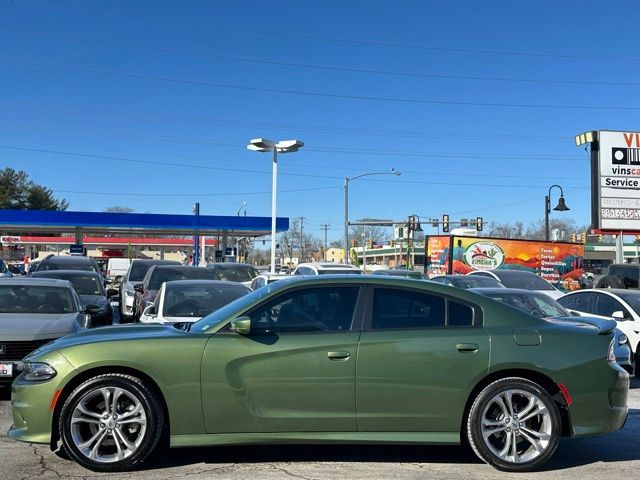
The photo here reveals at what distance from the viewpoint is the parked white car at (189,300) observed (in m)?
8.95

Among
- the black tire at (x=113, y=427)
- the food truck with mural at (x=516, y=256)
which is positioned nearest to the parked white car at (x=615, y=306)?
the black tire at (x=113, y=427)

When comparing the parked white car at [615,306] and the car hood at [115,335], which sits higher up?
the car hood at [115,335]

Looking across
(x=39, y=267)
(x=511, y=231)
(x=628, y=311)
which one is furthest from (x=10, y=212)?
(x=511, y=231)

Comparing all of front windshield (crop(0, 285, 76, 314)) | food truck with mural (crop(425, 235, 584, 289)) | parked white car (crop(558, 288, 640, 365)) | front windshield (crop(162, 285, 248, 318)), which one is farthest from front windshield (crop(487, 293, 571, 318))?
food truck with mural (crop(425, 235, 584, 289))

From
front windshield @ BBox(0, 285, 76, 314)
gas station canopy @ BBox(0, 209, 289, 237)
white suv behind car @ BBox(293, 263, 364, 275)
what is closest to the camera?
front windshield @ BBox(0, 285, 76, 314)

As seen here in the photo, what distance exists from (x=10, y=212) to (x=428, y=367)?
42.5 meters

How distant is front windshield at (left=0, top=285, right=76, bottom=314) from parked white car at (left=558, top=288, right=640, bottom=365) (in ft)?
28.1

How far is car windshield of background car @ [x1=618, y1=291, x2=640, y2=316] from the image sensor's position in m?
10.6

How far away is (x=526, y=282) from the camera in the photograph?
16938mm

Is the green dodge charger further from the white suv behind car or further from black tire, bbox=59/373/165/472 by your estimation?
the white suv behind car

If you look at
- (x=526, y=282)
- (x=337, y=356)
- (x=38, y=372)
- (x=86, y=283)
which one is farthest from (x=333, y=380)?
(x=526, y=282)

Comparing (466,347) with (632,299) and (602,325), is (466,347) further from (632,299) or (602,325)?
(632,299)

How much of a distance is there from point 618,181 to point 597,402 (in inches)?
887

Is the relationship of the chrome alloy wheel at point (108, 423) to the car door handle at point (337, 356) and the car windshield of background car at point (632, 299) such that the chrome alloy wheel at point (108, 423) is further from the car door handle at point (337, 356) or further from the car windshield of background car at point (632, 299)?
the car windshield of background car at point (632, 299)
